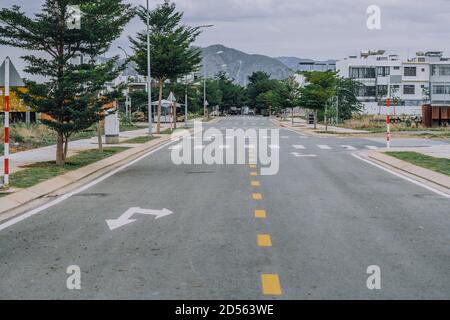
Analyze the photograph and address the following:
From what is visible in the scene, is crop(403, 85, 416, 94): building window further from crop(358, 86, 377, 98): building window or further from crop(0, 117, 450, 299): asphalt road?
crop(0, 117, 450, 299): asphalt road

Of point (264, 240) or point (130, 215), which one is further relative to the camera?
point (130, 215)

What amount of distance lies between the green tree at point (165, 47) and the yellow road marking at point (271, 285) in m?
38.3

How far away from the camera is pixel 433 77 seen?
342 feet

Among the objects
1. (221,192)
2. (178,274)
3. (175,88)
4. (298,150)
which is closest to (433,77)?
(175,88)

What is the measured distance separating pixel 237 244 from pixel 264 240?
0.47 meters

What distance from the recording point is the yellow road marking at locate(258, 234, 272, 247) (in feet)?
28.2

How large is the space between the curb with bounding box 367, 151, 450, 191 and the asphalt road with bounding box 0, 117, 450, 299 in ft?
2.78

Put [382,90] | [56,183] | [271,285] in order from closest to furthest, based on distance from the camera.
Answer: [271,285]
[56,183]
[382,90]

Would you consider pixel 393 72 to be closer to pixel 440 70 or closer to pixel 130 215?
pixel 440 70

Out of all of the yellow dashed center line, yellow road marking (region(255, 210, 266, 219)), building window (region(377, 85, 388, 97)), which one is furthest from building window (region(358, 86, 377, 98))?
yellow road marking (region(255, 210, 266, 219))

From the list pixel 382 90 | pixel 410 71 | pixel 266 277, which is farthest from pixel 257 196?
pixel 410 71

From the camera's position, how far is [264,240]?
8.84 m

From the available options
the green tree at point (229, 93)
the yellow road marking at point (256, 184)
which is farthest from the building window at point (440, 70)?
the yellow road marking at point (256, 184)
